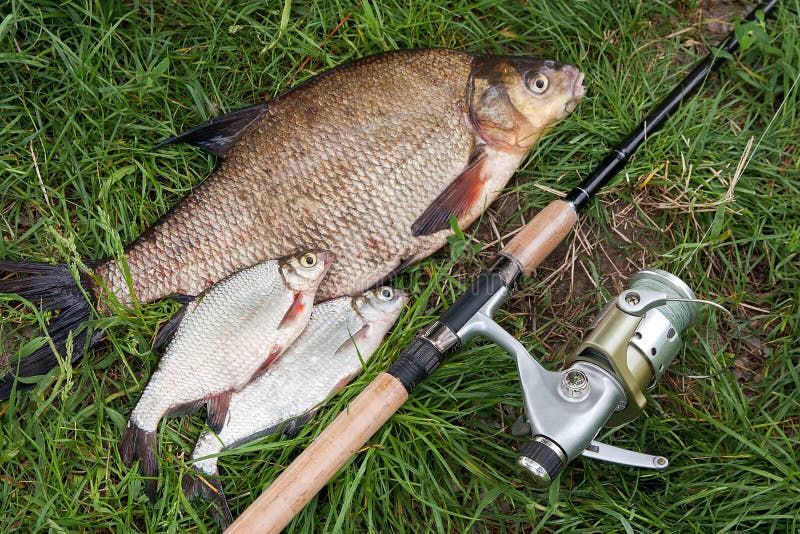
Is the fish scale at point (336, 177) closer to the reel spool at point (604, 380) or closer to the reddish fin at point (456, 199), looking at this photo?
the reddish fin at point (456, 199)

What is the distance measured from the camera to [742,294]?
3016mm

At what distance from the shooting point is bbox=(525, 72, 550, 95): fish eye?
2.99 metres

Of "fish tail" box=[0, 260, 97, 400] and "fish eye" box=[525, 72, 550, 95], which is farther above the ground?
"fish tail" box=[0, 260, 97, 400]

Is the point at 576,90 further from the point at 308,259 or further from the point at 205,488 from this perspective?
the point at 205,488

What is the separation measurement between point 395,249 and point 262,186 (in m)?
0.58

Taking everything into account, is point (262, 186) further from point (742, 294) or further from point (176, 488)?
point (742, 294)

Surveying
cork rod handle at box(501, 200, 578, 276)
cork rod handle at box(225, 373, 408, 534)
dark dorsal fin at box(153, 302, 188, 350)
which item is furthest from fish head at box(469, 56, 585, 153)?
dark dorsal fin at box(153, 302, 188, 350)

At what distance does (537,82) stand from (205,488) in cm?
203

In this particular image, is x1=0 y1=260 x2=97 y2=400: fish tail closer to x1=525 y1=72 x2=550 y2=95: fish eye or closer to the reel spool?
the reel spool

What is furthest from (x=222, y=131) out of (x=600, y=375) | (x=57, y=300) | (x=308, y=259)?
(x=600, y=375)

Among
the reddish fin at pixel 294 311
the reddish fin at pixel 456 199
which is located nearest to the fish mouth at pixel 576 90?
the reddish fin at pixel 456 199

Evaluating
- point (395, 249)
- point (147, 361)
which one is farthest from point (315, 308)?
point (147, 361)

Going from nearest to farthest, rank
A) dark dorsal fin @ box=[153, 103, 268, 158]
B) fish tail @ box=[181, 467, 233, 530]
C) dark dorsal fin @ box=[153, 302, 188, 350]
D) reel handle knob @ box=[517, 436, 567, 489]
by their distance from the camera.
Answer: reel handle knob @ box=[517, 436, 567, 489]
fish tail @ box=[181, 467, 233, 530]
dark dorsal fin @ box=[153, 302, 188, 350]
dark dorsal fin @ box=[153, 103, 268, 158]

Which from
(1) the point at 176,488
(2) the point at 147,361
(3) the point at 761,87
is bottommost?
(3) the point at 761,87
